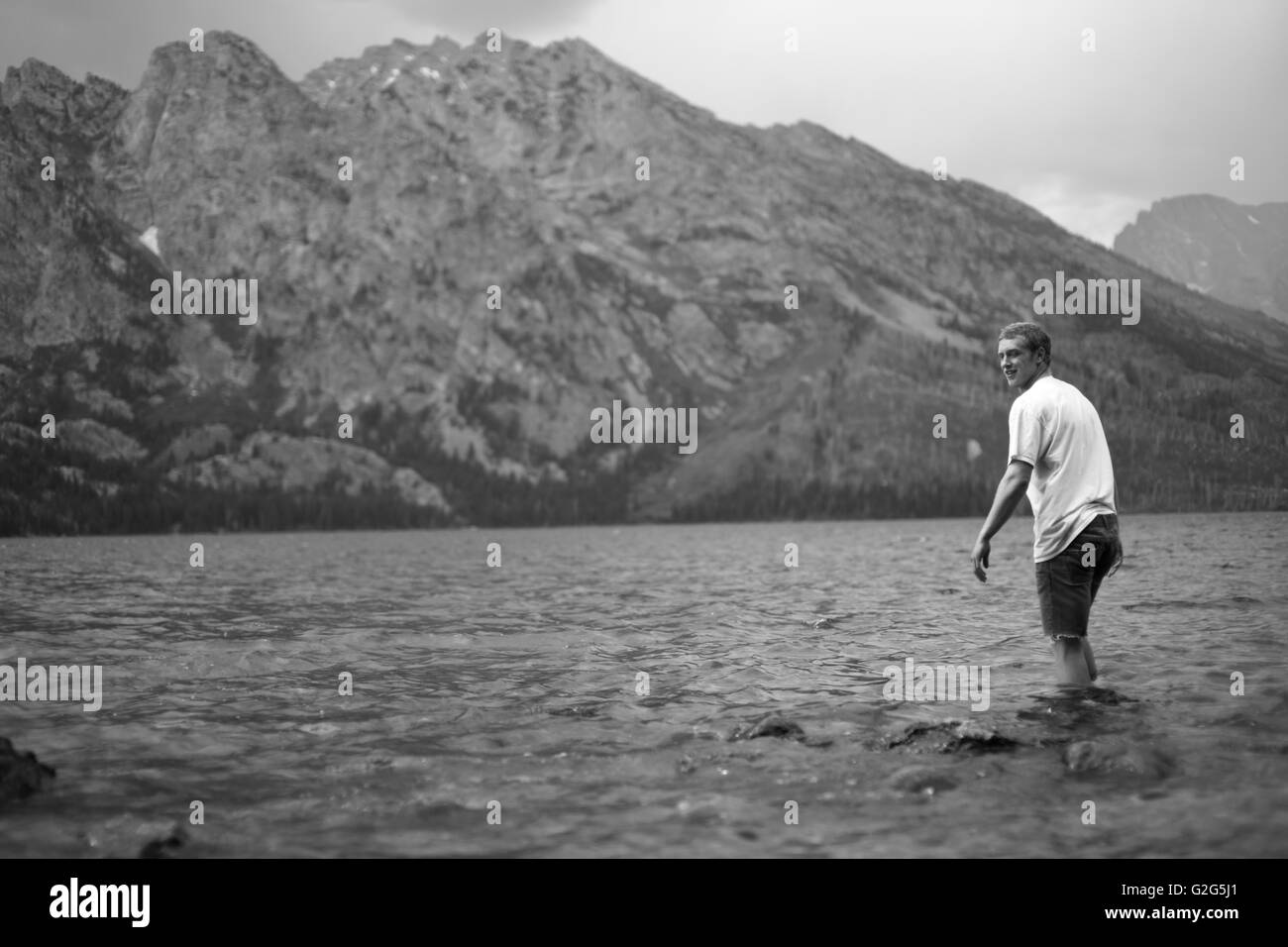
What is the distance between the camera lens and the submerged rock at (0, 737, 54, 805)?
10.9 meters

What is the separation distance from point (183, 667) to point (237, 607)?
15503 millimetres

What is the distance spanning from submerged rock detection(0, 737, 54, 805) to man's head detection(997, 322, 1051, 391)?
13317 mm

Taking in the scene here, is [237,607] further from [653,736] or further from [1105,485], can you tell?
[1105,485]

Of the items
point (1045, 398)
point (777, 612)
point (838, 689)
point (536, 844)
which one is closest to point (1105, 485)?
point (1045, 398)

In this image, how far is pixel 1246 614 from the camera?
82.3 feet

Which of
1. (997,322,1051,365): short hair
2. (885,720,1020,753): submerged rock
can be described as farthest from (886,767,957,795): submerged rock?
(997,322,1051,365): short hair

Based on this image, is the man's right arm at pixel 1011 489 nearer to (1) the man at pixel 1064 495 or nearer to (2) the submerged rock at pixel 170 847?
(1) the man at pixel 1064 495

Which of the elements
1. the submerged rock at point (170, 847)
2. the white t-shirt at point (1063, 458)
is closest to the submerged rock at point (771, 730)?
the white t-shirt at point (1063, 458)

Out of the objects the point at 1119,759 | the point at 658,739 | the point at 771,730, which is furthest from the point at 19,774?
the point at 1119,759

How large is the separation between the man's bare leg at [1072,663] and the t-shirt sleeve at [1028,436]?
9.28 ft

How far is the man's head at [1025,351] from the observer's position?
48.9 feet

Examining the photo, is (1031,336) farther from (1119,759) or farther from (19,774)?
(19,774)

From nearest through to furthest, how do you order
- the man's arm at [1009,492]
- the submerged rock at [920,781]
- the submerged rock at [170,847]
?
the submerged rock at [170,847], the submerged rock at [920,781], the man's arm at [1009,492]

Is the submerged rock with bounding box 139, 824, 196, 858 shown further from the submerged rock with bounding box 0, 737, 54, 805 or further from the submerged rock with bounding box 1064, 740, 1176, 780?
the submerged rock with bounding box 1064, 740, 1176, 780
